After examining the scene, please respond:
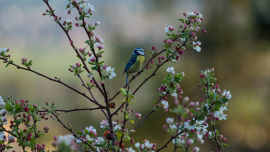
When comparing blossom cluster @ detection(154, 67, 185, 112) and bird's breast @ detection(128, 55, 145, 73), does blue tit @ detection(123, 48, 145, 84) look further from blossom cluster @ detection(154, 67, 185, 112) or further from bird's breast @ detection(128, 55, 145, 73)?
blossom cluster @ detection(154, 67, 185, 112)

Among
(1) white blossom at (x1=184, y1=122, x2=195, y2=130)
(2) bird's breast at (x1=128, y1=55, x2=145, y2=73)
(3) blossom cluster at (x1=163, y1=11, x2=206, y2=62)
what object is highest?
(2) bird's breast at (x1=128, y1=55, x2=145, y2=73)

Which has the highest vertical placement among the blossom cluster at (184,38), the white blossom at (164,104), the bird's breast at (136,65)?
the bird's breast at (136,65)

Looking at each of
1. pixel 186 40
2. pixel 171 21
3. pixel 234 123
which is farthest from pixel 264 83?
pixel 186 40

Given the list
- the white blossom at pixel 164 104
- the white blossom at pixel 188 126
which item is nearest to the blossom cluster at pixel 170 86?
the white blossom at pixel 164 104

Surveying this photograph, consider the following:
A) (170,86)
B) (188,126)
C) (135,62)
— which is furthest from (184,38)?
(135,62)

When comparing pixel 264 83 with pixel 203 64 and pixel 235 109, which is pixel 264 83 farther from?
pixel 203 64

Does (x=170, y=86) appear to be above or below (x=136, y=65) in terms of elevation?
below

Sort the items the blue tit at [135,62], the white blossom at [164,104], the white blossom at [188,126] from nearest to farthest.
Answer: the white blossom at [188,126] → the white blossom at [164,104] → the blue tit at [135,62]

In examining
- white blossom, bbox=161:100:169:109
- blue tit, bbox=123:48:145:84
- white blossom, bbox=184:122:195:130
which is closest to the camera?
white blossom, bbox=184:122:195:130

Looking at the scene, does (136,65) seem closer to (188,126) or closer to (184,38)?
(184,38)

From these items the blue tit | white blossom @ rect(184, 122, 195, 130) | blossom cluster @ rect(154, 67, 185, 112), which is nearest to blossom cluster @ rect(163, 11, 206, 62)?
blossom cluster @ rect(154, 67, 185, 112)

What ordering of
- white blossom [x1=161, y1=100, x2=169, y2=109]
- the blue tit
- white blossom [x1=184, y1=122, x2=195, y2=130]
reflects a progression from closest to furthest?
white blossom [x1=184, y1=122, x2=195, y2=130], white blossom [x1=161, y1=100, x2=169, y2=109], the blue tit

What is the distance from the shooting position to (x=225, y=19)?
424 cm

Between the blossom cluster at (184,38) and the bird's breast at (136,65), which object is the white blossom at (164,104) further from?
the bird's breast at (136,65)
